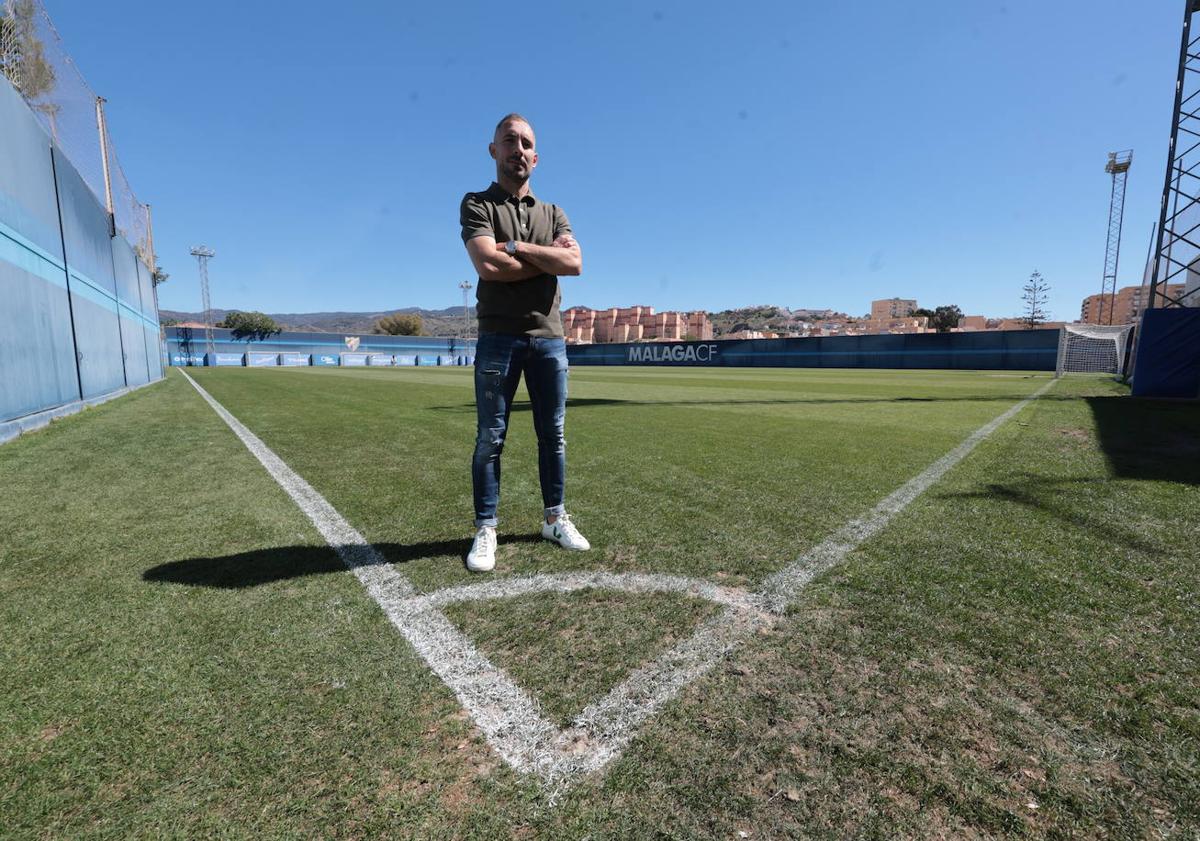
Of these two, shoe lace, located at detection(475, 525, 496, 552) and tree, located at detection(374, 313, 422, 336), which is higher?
tree, located at detection(374, 313, 422, 336)

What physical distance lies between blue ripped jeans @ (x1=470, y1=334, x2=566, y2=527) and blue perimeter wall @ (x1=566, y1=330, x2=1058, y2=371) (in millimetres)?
32787

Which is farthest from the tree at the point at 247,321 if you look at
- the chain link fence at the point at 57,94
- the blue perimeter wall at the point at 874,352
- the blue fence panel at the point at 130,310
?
the chain link fence at the point at 57,94

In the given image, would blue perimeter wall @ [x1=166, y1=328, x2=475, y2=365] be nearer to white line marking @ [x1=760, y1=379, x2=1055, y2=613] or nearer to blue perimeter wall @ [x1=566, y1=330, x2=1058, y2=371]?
blue perimeter wall @ [x1=566, y1=330, x2=1058, y2=371]

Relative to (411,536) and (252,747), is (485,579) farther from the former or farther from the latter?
(252,747)

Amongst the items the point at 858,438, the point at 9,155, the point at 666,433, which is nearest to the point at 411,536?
the point at 666,433

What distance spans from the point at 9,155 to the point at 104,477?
18.2ft

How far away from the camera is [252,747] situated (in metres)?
1.39

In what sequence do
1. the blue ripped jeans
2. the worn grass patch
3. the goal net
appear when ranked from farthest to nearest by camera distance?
the goal net, the blue ripped jeans, the worn grass patch

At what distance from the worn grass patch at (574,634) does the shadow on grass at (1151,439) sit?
4.27m

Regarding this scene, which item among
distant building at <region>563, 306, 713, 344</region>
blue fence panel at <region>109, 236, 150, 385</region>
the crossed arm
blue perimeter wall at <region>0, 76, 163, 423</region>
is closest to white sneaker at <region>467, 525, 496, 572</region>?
the crossed arm

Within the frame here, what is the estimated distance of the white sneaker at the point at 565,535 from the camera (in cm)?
280

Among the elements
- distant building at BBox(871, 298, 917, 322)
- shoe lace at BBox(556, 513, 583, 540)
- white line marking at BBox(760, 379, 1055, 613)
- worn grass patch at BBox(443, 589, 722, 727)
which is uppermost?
distant building at BBox(871, 298, 917, 322)

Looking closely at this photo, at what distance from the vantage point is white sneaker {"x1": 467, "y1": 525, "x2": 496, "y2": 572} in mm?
2543

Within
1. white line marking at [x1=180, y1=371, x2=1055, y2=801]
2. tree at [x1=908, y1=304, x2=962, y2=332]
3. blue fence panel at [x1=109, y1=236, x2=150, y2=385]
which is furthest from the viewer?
tree at [x1=908, y1=304, x2=962, y2=332]
